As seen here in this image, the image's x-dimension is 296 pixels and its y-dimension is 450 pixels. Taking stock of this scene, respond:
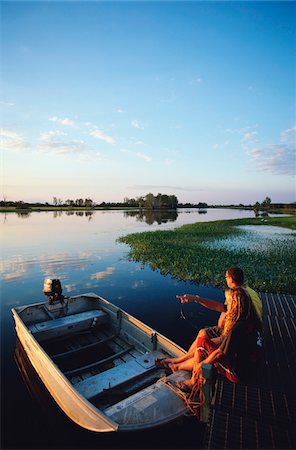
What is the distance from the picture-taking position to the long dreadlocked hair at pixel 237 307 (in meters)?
4.88

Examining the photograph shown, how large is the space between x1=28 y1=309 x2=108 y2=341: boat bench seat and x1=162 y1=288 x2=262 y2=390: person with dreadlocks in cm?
491

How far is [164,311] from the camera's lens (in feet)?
41.2

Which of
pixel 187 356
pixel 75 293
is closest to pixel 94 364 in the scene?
pixel 187 356

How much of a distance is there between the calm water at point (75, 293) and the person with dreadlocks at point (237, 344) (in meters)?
1.66

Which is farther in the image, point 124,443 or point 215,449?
point 124,443

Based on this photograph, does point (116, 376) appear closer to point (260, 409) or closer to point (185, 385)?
point (185, 385)

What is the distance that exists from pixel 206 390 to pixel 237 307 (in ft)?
5.53

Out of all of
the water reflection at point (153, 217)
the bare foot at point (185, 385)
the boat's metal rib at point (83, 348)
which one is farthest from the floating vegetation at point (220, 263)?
the water reflection at point (153, 217)

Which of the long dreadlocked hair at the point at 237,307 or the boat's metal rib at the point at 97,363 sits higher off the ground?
the long dreadlocked hair at the point at 237,307

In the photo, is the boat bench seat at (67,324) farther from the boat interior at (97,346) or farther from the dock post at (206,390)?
the dock post at (206,390)

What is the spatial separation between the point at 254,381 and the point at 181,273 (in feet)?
40.9

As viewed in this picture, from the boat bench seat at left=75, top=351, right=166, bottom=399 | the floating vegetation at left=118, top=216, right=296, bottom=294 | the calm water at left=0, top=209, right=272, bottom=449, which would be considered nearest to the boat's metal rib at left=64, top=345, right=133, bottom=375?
the boat bench seat at left=75, top=351, right=166, bottom=399

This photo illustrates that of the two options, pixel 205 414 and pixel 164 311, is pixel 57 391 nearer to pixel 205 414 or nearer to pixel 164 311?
pixel 205 414

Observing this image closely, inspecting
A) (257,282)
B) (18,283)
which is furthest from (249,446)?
(18,283)
